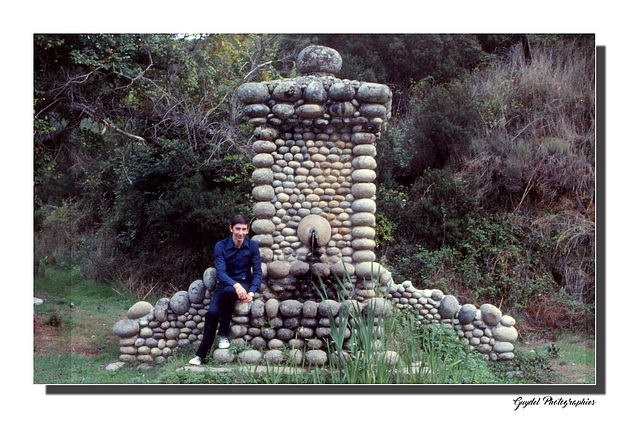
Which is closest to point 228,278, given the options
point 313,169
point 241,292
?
point 241,292

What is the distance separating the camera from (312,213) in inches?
280

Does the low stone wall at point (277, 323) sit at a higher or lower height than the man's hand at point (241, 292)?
lower

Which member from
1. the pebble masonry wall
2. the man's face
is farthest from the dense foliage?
the man's face

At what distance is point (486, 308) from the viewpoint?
708 centimetres

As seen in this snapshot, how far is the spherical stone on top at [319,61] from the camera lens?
7078 millimetres

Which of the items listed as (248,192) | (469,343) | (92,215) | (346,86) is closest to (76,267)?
(92,215)

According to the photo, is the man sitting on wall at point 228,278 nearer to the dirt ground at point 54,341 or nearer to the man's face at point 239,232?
the man's face at point 239,232

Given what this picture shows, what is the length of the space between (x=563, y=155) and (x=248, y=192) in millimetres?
5078

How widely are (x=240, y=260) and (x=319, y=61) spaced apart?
7.92 feet

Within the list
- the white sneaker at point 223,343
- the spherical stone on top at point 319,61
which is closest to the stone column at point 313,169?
the spherical stone on top at point 319,61

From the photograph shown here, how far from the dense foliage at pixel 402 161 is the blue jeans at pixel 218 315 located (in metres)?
3.05

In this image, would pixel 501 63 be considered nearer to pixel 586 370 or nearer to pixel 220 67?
pixel 220 67

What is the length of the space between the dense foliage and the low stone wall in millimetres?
1842

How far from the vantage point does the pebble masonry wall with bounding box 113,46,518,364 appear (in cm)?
684
